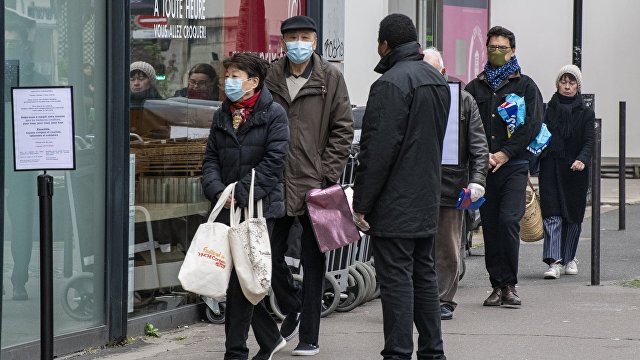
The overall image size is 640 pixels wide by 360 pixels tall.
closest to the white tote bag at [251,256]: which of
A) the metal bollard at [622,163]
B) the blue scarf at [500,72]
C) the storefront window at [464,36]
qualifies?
the blue scarf at [500,72]

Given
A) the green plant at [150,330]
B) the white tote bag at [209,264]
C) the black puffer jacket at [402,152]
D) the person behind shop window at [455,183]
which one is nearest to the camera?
the black puffer jacket at [402,152]

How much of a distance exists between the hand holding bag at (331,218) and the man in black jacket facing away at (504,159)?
6.49 feet

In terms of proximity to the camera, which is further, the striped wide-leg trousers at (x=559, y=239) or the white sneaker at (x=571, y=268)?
the white sneaker at (x=571, y=268)

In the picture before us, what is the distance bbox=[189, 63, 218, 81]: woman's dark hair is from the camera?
27.2ft

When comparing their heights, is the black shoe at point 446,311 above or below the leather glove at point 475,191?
below

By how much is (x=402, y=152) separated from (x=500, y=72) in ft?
9.25

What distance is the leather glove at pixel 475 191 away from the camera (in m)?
8.01

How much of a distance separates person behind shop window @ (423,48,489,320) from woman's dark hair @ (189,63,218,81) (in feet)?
4.79

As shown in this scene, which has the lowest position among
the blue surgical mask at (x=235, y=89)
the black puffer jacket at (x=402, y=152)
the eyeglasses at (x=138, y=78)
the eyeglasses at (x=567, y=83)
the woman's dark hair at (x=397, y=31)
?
the black puffer jacket at (x=402, y=152)

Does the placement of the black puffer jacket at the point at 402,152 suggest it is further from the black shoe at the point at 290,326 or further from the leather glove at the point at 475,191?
the leather glove at the point at 475,191

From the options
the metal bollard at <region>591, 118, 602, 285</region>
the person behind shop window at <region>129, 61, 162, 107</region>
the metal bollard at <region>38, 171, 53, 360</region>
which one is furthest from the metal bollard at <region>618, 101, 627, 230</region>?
the metal bollard at <region>38, 171, 53, 360</region>

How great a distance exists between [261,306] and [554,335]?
6.87 ft

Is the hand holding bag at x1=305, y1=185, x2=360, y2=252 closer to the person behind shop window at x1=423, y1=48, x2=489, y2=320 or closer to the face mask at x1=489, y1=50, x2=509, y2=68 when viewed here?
the person behind shop window at x1=423, y1=48, x2=489, y2=320

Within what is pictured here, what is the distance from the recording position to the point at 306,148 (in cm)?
719
